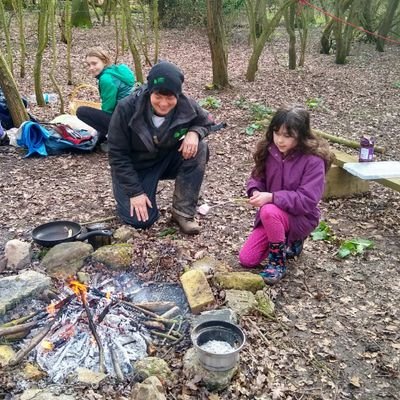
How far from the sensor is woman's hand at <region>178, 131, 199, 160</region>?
11.3ft

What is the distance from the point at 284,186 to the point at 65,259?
1532 mm

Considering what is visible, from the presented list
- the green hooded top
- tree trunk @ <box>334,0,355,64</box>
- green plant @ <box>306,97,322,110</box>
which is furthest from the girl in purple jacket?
tree trunk @ <box>334,0,355,64</box>

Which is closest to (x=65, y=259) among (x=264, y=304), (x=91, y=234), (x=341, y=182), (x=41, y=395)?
(x=91, y=234)

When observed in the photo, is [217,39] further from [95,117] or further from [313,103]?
[95,117]

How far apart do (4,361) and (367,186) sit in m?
3.65

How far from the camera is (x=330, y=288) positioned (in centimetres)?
315

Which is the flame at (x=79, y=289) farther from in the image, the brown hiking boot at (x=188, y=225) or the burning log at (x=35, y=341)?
the brown hiking boot at (x=188, y=225)

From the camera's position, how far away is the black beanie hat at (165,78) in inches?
120

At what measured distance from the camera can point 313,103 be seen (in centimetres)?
754

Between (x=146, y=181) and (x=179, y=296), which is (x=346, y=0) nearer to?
(x=146, y=181)

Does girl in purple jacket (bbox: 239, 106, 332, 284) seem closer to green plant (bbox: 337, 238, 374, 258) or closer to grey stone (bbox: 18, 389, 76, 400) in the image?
green plant (bbox: 337, 238, 374, 258)

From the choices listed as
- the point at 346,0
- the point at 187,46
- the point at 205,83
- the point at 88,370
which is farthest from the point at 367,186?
the point at 187,46

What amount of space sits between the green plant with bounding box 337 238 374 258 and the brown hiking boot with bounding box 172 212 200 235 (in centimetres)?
111

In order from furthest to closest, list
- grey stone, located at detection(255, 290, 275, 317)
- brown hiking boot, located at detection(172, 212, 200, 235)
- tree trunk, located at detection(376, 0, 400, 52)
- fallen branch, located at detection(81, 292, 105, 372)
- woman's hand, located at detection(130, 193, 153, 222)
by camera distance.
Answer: tree trunk, located at detection(376, 0, 400, 52) < brown hiking boot, located at detection(172, 212, 200, 235) < woman's hand, located at detection(130, 193, 153, 222) < grey stone, located at detection(255, 290, 275, 317) < fallen branch, located at detection(81, 292, 105, 372)
